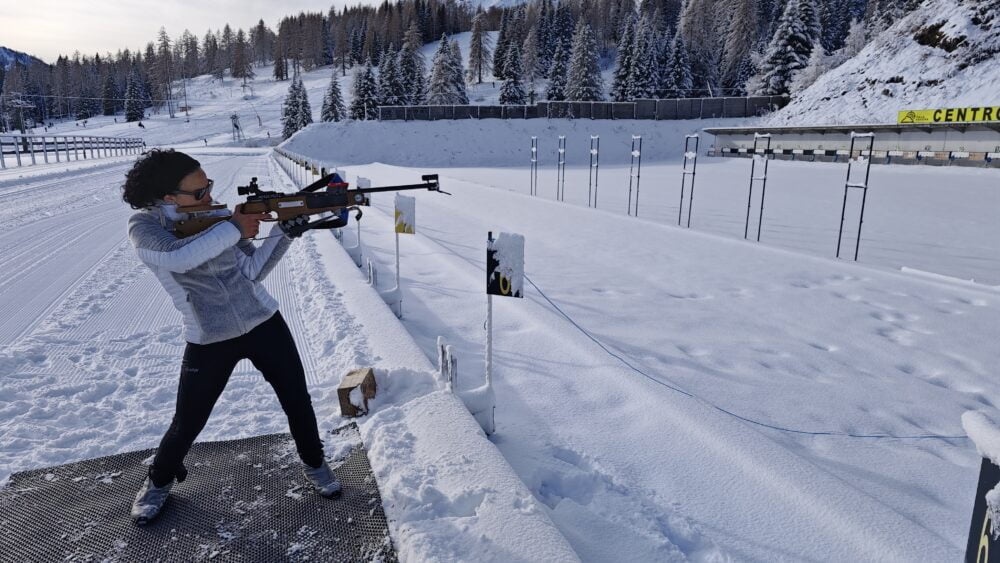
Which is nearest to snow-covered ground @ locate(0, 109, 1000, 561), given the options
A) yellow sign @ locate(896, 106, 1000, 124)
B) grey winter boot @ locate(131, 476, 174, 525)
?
grey winter boot @ locate(131, 476, 174, 525)

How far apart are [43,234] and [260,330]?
34.0 ft

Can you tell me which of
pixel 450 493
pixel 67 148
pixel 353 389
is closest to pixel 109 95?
pixel 67 148

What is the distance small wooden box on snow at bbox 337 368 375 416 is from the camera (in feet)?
13.1

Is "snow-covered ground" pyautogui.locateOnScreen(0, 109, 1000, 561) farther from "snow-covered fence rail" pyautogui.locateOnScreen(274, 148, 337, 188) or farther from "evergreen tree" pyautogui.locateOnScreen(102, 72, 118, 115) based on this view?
"evergreen tree" pyautogui.locateOnScreen(102, 72, 118, 115)

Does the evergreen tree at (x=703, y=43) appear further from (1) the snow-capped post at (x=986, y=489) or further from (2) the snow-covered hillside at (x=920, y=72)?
(1) the snow-capped post at (x=986, y=489)

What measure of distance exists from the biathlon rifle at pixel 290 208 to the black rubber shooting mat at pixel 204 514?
142 cm

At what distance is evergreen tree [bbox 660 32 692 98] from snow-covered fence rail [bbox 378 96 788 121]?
11.5m

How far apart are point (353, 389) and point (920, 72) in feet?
143

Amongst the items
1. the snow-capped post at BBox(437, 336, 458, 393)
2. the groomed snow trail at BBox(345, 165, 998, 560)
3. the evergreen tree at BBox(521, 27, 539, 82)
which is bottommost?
the groomed snow trail at BBox(345, 165, 998, 560)

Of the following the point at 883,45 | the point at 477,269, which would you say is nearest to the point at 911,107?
the point at 883,45

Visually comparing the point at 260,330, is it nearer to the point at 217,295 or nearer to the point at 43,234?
the point at 217,295

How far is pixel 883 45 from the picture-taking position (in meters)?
40.8

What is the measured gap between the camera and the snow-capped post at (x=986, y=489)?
1.35 meters

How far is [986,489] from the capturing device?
4.77 feet
